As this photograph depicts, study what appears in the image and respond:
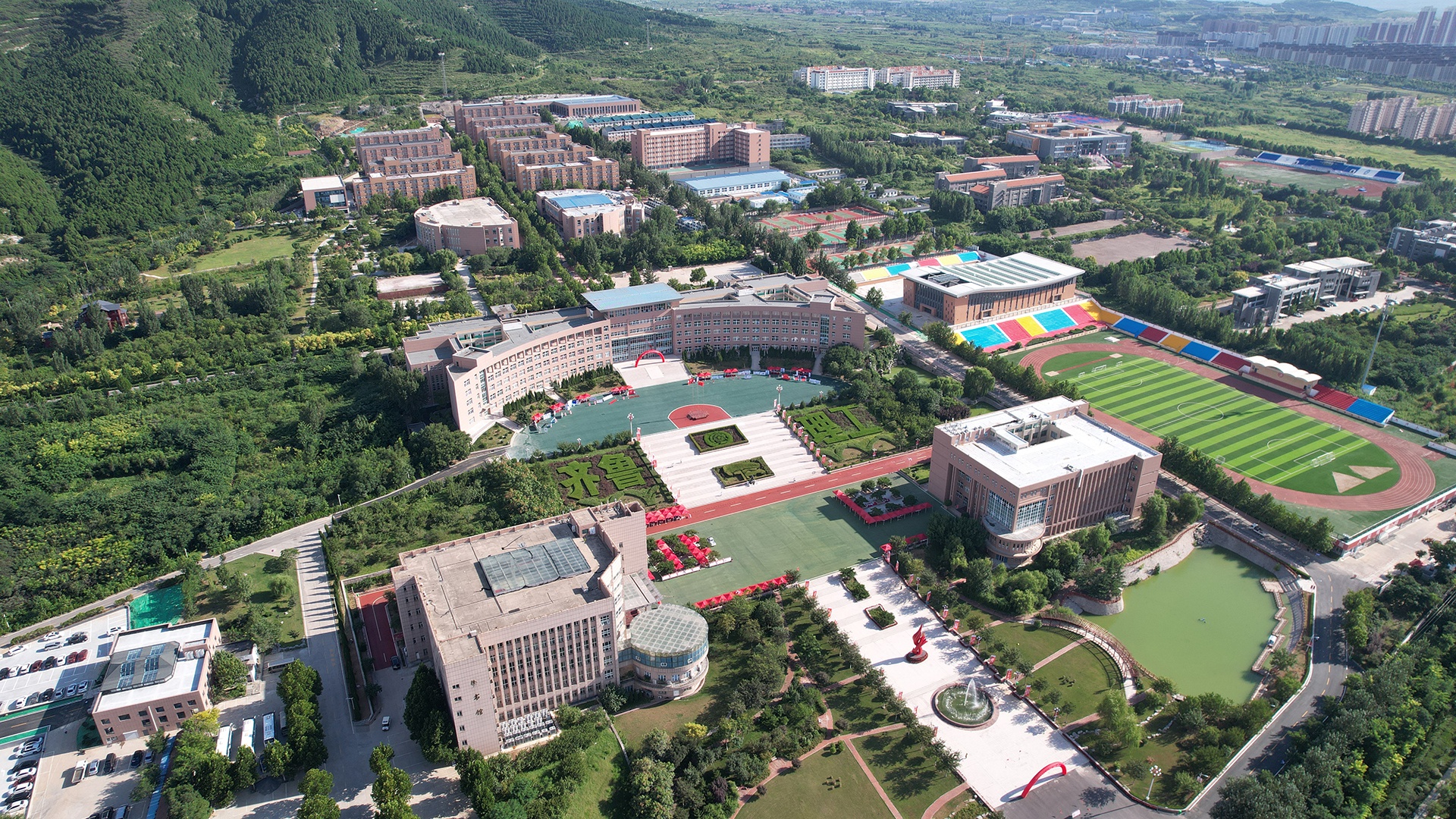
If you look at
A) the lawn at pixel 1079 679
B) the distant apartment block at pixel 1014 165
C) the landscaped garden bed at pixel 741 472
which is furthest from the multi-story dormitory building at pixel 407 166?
the lawn at pixel 1079 679

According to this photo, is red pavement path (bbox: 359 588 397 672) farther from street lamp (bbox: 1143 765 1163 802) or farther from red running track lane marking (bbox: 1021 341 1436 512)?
red running track lane marking (bbox: 1021 341 1436 512)

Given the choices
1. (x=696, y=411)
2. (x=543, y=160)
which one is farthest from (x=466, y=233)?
(x=696, y=411)

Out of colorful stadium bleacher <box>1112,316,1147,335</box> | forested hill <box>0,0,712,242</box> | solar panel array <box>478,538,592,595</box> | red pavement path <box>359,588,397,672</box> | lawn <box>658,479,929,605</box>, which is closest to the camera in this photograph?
solar panel array <box>478,538,592,595</box>

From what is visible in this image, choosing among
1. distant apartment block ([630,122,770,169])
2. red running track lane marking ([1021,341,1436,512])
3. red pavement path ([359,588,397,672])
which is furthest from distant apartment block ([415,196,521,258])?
red running track lane marking ([1021,341,1436,512])

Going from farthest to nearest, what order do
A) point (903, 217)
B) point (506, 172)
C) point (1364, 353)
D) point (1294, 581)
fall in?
point (506, 172), point (903, 217), point (1364, 353), point (1294, 581)

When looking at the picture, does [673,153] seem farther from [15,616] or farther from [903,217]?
[15,616]

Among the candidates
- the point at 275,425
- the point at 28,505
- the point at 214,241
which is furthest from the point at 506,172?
the point at 28,505

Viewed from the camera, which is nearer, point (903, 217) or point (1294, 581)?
point (1294, 581)

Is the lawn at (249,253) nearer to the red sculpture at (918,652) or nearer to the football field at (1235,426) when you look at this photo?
the football field at (1235,426)

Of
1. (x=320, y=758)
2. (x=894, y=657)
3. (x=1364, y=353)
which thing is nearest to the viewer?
(x=320, y=758)
